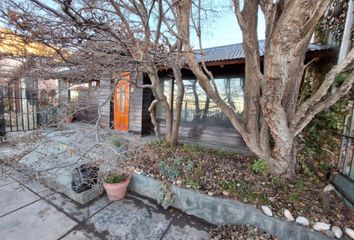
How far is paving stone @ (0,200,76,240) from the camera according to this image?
1.89 metres

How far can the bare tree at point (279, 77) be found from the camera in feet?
5.74

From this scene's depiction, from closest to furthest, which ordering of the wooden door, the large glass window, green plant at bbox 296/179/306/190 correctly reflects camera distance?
1. green plant at bbox 296/179/306/190
2. the large glass window
3. the wooden door

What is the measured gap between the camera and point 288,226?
1.83 m

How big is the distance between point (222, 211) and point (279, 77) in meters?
1.83

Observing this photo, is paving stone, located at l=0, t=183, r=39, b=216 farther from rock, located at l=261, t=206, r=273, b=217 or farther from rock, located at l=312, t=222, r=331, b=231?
rock, located at l=312, t=222, r=331, b=231

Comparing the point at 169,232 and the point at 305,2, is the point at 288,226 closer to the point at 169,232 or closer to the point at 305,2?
the point at 169,232

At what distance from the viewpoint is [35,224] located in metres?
2.05

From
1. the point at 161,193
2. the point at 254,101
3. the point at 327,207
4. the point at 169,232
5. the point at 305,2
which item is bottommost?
the point at 169,232

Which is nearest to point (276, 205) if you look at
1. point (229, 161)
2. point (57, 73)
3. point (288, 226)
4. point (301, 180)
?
point (288, 226)

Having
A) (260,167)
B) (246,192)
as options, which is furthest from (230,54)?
(246,192)

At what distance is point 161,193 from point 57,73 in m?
3.59

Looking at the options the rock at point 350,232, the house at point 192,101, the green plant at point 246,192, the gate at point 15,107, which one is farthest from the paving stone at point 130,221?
the gate at point 15,107

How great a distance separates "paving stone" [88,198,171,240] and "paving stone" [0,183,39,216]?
3.78 ft

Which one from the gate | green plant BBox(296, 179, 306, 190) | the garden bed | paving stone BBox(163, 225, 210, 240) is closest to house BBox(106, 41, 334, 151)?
the garden bed
